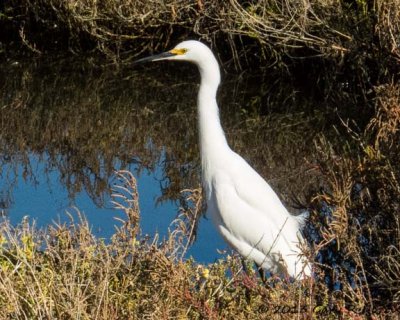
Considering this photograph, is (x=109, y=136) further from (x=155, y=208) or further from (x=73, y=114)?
(x=155, y=208)

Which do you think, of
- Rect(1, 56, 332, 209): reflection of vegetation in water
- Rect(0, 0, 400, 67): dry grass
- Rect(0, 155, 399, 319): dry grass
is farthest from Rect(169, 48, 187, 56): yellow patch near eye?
Rect(0, 0, 400, 67): dry grass

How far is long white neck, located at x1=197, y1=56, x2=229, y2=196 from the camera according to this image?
4.59 metres

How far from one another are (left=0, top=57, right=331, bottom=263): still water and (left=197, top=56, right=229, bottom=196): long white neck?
1.06 meters

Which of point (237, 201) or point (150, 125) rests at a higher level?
point (150, 125)

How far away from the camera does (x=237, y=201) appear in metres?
4.49

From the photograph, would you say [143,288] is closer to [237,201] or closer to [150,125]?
[237,201]

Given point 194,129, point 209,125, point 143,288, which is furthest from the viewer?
point 194,129

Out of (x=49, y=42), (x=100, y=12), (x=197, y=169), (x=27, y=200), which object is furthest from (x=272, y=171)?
(x=49, y=42)

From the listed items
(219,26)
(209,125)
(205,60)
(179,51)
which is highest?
(219,26)

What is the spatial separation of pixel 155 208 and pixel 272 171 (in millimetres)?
857

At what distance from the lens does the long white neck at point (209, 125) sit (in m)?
4.59

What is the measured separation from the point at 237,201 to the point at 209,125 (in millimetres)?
381

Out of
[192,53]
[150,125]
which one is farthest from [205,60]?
[150,125]

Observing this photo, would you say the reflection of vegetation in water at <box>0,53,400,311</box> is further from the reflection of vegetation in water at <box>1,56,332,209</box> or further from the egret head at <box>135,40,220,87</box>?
the egret head at <box>135,40,220,87</box>
